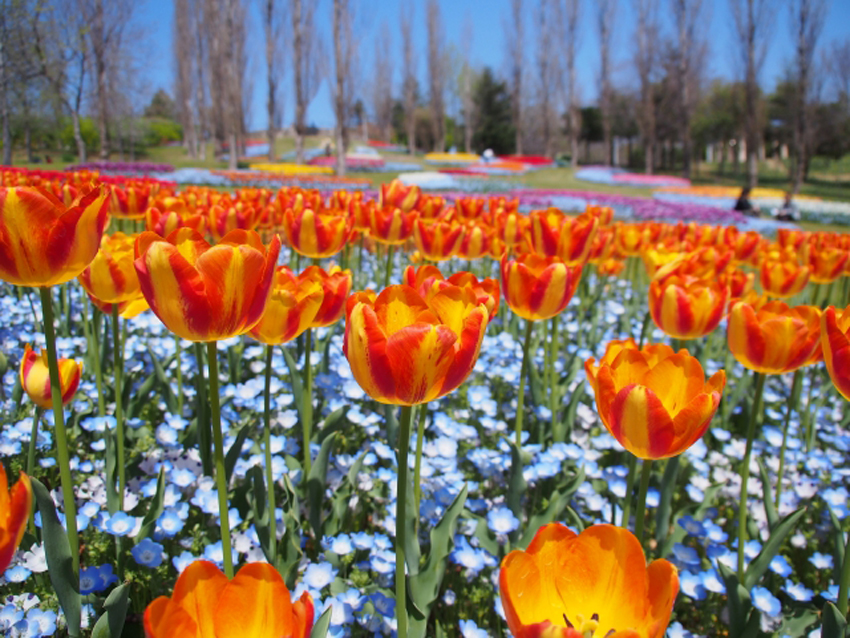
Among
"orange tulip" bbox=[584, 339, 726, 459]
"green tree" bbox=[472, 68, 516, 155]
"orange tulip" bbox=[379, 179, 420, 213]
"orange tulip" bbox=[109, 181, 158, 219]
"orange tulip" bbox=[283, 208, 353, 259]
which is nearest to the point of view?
"orange tulip" bbox=[584, 339, 726, 459]

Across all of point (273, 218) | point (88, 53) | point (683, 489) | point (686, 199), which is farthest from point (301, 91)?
point (683, 489)

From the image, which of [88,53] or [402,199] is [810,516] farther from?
[88,53]

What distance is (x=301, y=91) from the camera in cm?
1956

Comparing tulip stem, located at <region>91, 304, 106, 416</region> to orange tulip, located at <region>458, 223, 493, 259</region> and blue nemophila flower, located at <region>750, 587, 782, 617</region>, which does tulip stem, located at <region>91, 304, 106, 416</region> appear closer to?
orange tulip, located at <region>458, 223, 493, 259</region>

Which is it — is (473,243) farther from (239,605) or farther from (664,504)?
(239,605)

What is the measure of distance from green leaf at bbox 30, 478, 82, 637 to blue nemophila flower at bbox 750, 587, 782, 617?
140 centimetres

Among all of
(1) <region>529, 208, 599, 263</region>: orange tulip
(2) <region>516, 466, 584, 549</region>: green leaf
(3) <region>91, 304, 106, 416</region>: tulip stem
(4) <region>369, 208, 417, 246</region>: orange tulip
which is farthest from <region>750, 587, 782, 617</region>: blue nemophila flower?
(3) <region>91, 304, 106, 416</region>: tulip stem

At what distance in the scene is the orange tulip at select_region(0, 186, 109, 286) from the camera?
0.76 meters

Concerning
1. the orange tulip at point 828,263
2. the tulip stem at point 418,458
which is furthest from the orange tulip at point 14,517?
the orange tulip at point 828,263

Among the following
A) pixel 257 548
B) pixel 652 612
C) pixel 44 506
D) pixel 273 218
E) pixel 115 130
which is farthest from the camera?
pixel 115 130

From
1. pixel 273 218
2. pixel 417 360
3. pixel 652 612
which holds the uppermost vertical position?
pixel 273 218

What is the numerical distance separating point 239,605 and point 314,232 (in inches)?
50.4

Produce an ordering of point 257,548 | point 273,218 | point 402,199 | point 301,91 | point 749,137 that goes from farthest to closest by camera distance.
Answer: point 301,91, point 749,137, point 273,218, point 402,199, point 257,548

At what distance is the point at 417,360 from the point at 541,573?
11.7 inches
